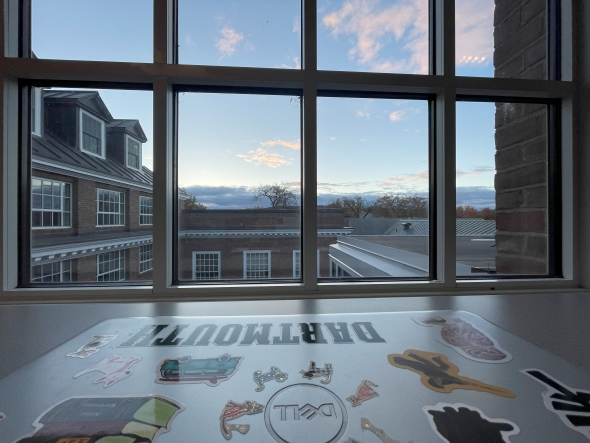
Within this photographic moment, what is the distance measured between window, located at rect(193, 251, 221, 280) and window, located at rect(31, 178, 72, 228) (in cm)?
54

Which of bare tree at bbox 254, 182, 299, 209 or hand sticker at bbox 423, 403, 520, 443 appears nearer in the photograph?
hand sticker at bbox 423, 403, 520, 443

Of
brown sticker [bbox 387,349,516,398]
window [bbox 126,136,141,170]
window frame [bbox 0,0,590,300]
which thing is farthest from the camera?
window [bbox 126,136,141,170]

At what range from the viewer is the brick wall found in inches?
46.6

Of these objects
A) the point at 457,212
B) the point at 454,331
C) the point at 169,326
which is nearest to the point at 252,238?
the point at 169,326

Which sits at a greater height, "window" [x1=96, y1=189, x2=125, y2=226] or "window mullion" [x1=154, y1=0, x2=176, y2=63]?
"window mullion" [x1=154, y1=0, x2=176, y2=63]

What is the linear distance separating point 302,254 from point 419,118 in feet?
2.58

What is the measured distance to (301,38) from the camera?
1.12 metres

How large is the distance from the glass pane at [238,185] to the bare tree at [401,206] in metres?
0.37

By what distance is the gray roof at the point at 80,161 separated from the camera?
1.08 meters

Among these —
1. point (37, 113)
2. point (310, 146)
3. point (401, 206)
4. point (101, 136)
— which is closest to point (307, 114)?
point (310, 146)

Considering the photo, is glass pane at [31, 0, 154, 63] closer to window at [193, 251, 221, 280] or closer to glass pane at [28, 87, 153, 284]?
glass pane at [28, 87, 153, 284]

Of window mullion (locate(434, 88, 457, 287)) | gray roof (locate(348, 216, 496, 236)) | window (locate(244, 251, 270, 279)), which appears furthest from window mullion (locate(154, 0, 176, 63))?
window mullion (locate(434, 88, 457, 287))

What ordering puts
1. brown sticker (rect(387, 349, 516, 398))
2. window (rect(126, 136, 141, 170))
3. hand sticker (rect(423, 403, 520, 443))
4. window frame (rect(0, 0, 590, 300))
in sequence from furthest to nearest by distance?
1. window (rect(126, 136, 141, 170))
2. window frame (rect(0, 0, 590, 300))
3. brown sticker (rect(387, 349, 516, 398))
4. hand sticker (rect(423, 403, 520, 443))

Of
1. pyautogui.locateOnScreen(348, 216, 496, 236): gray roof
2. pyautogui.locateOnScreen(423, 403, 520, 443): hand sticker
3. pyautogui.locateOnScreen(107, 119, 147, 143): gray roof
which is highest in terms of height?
pyautogui.locateOnScreen(107, 119, 147, 143): gray roof
